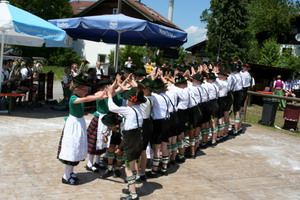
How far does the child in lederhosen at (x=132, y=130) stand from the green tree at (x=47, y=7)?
43.5 metres

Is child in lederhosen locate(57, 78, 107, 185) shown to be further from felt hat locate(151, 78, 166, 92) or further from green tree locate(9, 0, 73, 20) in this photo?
green tree locate(9, 0, 73, 20)

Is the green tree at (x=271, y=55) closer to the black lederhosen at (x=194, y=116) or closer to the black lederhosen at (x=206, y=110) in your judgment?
the black lederhosen at (x=206, y=110)

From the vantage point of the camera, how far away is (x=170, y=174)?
675cm

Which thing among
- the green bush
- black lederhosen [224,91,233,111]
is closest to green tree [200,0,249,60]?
the green bush

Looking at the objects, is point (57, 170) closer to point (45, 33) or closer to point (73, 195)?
point (73, 195)

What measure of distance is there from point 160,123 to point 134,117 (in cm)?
127

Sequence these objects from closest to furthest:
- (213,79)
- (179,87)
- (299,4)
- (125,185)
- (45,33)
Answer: (125,185) → (179,87) → (213,79) → (45,33) → (299,4)

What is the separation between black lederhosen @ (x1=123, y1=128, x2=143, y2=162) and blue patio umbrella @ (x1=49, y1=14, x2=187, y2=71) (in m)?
5.72

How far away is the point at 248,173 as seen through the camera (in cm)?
730

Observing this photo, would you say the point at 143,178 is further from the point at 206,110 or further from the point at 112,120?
the point at 206,110

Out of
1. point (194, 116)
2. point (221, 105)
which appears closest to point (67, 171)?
point (194, 116)

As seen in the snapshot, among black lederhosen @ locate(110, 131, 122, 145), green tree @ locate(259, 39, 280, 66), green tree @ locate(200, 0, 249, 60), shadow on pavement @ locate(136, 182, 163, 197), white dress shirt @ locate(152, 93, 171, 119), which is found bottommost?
shadow on pavement @ locate(136, 182, 163, 197)

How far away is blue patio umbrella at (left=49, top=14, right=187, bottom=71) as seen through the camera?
10.5m

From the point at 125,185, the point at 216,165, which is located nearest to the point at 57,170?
the point at 125,185
